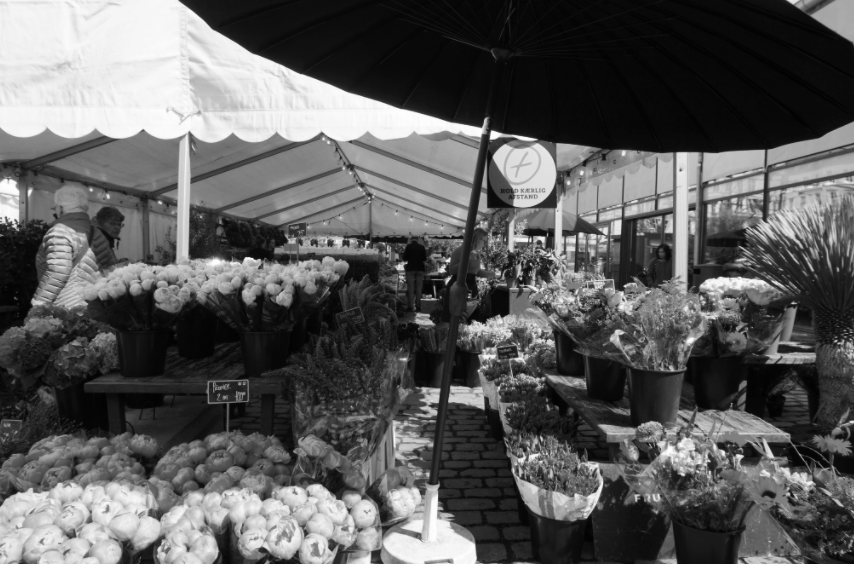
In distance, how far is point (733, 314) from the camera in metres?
2.65

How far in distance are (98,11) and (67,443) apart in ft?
9.94

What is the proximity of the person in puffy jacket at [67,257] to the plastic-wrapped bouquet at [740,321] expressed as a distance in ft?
12.3

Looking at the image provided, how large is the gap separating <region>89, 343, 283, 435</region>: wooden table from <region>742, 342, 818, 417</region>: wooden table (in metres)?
2.68

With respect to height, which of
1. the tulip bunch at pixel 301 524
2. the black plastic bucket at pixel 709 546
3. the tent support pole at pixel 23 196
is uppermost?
the tent support pole at pixel 23 196

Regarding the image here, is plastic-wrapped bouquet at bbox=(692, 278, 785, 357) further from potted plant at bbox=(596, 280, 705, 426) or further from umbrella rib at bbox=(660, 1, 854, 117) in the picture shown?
umbrella rib at bbox=(660, 1, 854, 117)

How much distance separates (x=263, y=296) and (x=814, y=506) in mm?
2368

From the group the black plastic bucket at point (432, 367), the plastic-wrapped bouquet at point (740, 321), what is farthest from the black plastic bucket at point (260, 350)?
the black plastic bucket at point (432, 367)

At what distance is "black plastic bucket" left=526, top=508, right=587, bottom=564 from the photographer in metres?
2.38

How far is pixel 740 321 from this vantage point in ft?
8.72

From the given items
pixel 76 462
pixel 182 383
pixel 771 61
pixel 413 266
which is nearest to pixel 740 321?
pixel 771 61

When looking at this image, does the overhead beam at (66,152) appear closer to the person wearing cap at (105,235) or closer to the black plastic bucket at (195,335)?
the person wearing cap at (105,235)

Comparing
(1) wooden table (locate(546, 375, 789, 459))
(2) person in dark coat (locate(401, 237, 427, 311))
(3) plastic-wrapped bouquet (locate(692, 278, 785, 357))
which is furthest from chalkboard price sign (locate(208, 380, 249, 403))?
(2) person in dark coat (locate(401, 237, 427, 311))

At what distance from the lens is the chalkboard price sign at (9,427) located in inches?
97.1

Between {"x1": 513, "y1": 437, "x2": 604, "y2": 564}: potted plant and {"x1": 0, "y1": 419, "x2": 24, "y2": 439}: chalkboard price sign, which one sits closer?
{"x1": 513, "y1": 437, "x2": 604, "y2": 564}: potted plant
